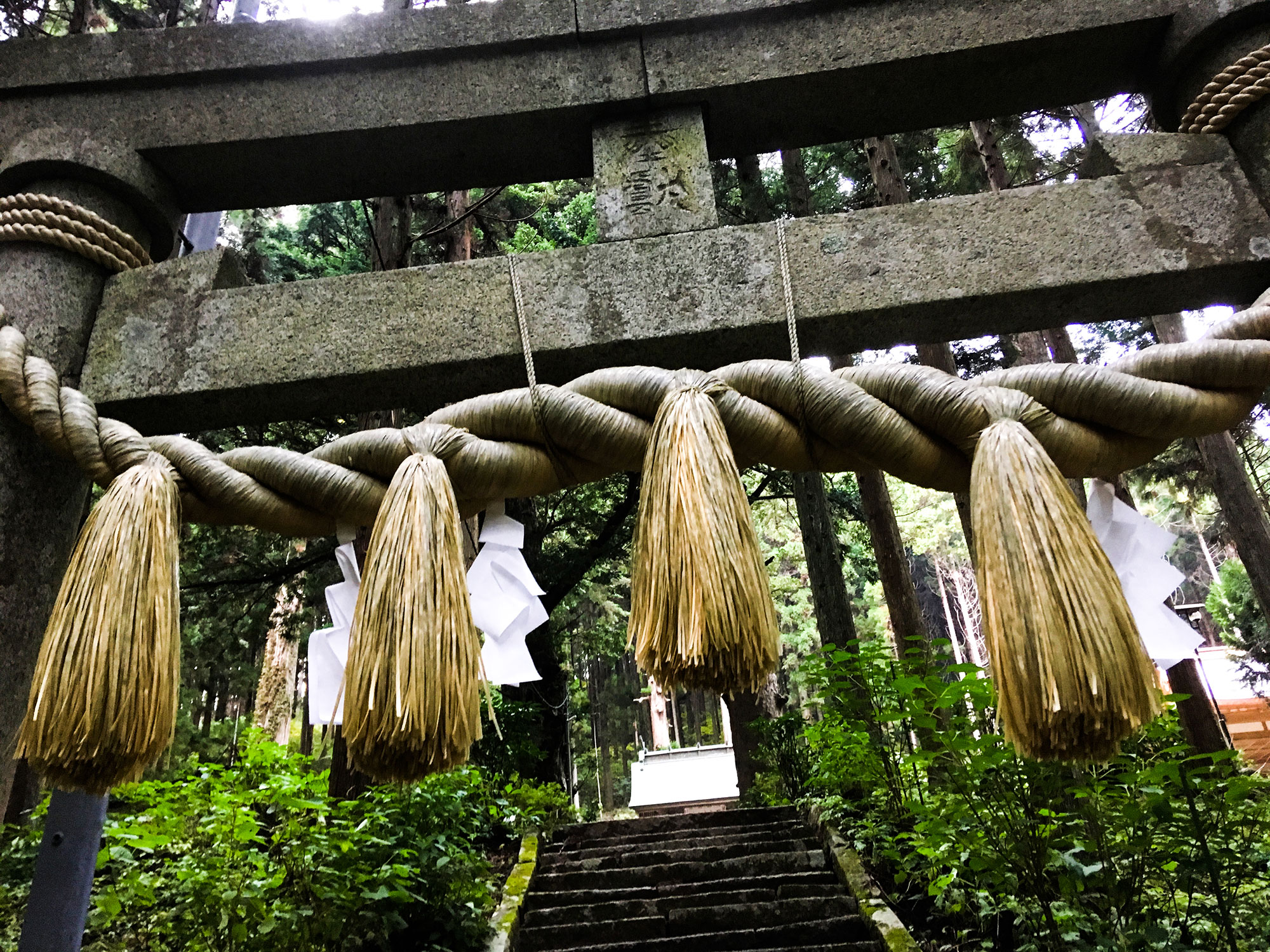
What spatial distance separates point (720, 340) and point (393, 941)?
375 cm

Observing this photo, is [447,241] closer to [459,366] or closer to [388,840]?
[388,840]

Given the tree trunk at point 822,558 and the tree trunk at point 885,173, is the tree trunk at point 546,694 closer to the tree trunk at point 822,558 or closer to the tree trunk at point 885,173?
the tree trunk at point 822,558

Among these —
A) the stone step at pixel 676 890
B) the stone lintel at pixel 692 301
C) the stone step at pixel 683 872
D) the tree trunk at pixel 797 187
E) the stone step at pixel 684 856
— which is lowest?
the stone step at pixel 676 890

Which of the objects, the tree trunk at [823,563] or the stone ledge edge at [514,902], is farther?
the tree trunk at [823,563]

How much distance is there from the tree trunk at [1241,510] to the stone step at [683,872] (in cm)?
611

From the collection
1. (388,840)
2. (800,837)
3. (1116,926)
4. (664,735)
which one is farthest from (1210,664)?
(388,840)

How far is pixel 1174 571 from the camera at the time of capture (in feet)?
3.62

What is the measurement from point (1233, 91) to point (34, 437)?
2.49 m

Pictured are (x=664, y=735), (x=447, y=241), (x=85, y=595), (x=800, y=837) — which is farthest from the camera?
(x=664, y=735)

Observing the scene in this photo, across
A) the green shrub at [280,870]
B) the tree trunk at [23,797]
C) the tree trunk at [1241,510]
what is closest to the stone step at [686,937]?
the green shrub at [280,870]

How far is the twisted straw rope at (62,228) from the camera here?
149 centimetres

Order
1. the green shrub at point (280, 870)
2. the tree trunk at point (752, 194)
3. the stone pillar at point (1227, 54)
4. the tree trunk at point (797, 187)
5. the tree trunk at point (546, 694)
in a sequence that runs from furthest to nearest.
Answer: the tree trunk at point (546, 694) < the tree trunk at point (797, 187) < the tree trunk at point (752, 194) < the green shrub at point (280, 870) < the stone pillar at point (1227, 54)

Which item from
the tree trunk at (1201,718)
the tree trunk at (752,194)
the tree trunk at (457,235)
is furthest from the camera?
the tree trunk at (457,235)

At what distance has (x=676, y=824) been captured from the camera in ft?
22.8
